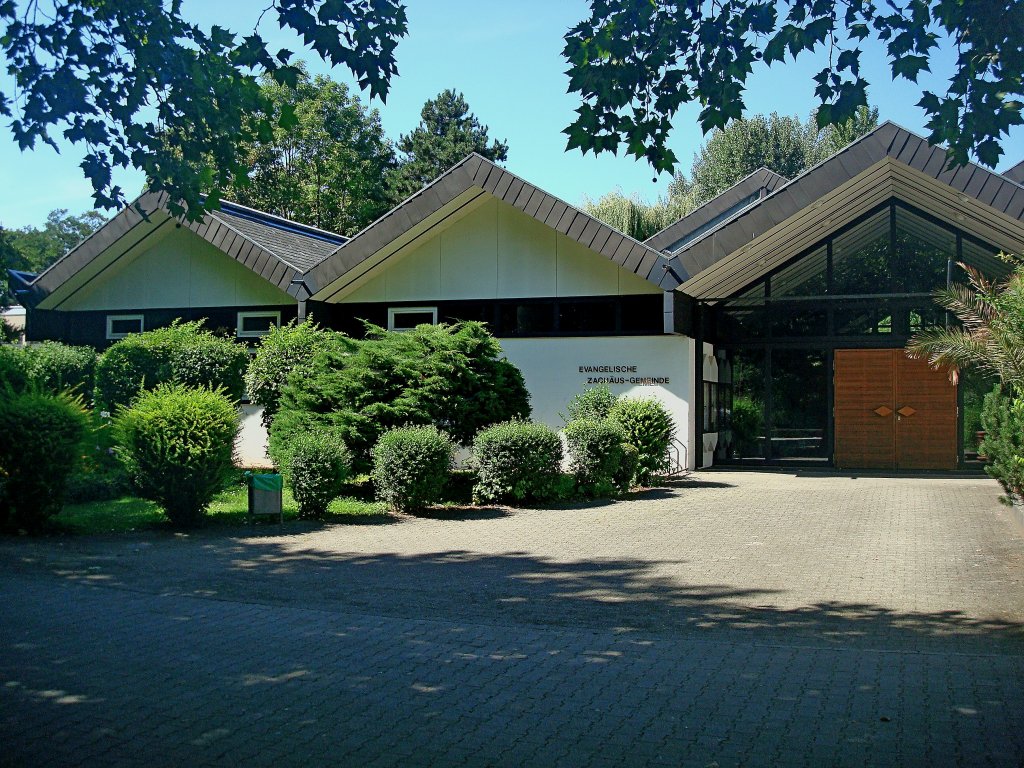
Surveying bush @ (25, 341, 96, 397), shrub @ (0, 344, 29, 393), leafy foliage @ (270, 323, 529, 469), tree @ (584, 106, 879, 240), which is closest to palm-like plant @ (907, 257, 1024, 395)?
leafy foliage @ (270, 323, 529, 469)

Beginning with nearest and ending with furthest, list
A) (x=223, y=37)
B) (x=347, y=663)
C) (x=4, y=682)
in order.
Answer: (x=4, y=682) < (x=347, y=663) < (x=223, y=37)

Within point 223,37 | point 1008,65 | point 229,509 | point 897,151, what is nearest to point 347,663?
point 223,37

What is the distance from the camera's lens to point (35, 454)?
460 inches

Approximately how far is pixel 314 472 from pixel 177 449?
190 cm

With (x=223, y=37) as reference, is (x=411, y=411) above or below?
below

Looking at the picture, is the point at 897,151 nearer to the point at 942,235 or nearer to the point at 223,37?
the point at 942,235

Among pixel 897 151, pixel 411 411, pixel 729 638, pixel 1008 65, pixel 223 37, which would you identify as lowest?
pixel 729 638

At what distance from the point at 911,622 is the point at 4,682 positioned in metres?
6.54

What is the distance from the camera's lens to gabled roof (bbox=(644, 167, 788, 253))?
104 feet

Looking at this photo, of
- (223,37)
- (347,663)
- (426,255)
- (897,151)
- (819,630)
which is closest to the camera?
(347,663)

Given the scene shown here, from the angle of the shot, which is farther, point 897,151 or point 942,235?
point 942,235

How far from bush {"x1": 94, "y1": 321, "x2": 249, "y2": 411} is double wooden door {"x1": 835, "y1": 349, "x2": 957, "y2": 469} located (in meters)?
13.0

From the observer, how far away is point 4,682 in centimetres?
612

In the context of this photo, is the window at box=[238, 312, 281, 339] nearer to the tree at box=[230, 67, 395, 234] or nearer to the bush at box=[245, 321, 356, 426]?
the bush at box=[245, 321, 356, 426]
